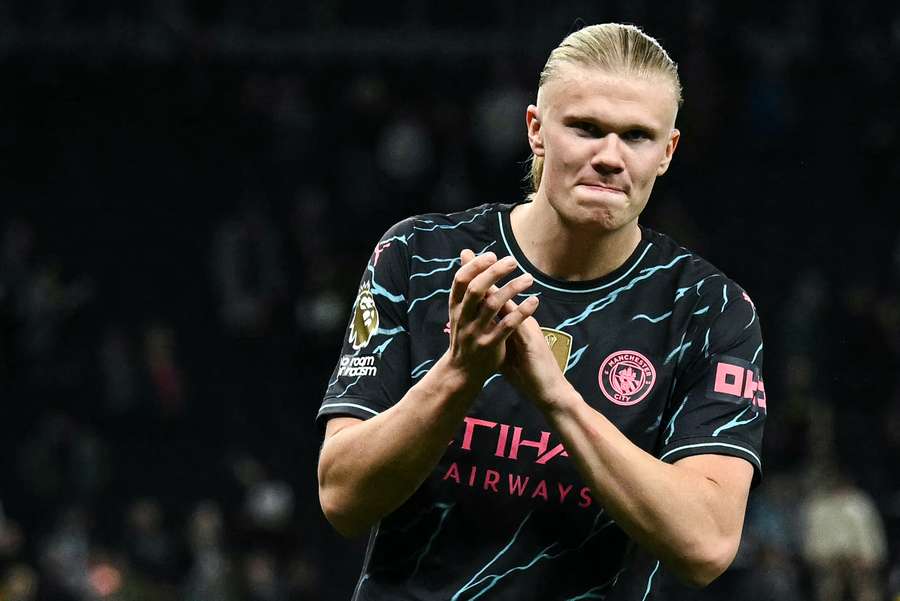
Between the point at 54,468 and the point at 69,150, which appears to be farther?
the point at 69,150

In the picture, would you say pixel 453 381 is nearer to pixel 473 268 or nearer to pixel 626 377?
pixel 473 268

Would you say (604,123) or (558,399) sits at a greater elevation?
(604,123)

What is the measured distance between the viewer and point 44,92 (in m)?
19.3

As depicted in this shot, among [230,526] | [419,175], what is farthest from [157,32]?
[230,526]

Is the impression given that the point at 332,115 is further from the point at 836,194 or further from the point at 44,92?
the point at 836,194

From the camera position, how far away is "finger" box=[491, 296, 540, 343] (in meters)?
3.01

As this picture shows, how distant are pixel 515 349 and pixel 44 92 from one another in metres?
17.2

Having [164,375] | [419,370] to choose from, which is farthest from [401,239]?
[164,375]

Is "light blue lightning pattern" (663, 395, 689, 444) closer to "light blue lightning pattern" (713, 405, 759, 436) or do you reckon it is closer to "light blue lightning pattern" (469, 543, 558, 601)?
"light blue lightning pattern" (713, 405, 759, 436)

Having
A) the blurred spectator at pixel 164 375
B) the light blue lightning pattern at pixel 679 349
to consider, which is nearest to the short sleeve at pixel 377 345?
the light blue lightning pattern at pixel 679 349

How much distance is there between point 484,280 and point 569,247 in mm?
564

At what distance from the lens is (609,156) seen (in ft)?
10.7

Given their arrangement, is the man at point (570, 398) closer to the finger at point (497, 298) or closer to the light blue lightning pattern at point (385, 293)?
the light blue lightning pattern at point (385, 293)

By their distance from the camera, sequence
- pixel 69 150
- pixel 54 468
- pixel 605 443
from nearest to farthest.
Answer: pixel 605 443 → pixel 54 468 → pixel 69 150
